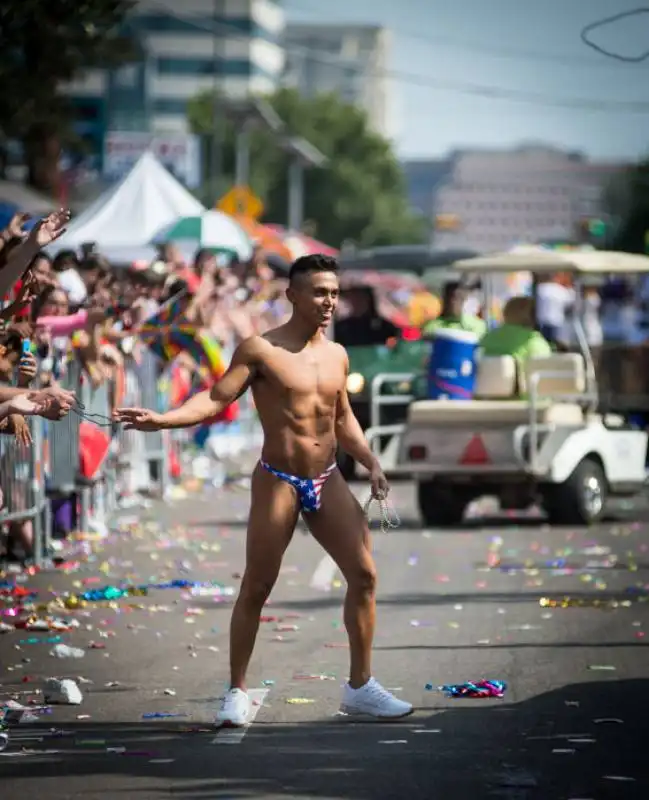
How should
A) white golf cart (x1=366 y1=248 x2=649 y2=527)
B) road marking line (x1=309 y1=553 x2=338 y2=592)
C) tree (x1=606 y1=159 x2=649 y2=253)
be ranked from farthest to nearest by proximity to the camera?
tree (x1=606 y1=159 x2=649 y2=253), white golf cart (x1=366 y1=248 x2=649 y2=527), road marking line (x1=309 y1=553 x2=338 y2=592)

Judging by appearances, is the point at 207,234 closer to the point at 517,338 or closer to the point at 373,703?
the point at 517,338

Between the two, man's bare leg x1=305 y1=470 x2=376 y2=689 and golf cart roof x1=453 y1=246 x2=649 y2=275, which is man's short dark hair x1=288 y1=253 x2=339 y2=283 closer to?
man's bare leg x1=305 y1=470 x2=376 y2=689

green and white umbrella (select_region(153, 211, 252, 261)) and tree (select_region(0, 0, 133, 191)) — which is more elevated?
tree (select_region(0, 0, 133, 191))

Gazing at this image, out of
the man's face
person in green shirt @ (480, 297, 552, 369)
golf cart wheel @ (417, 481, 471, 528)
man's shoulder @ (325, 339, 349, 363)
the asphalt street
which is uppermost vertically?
the man's face

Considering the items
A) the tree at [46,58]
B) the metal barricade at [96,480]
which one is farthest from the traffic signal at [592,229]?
the metal barricade at [96,480]

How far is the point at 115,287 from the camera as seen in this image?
19.3 m

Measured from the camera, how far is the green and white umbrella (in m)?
27.8

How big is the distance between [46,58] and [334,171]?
101 m

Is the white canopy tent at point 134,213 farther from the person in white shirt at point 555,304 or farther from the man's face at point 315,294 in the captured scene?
the man's face at point 315,294

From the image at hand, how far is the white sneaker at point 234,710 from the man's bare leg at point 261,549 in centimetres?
20

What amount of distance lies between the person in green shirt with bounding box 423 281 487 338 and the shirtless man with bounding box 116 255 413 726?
1099 centimetres

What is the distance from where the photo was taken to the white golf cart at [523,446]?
19000 millimetres

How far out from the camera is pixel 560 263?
2031 cm

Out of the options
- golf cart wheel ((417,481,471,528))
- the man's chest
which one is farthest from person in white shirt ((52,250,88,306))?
the man's chest
